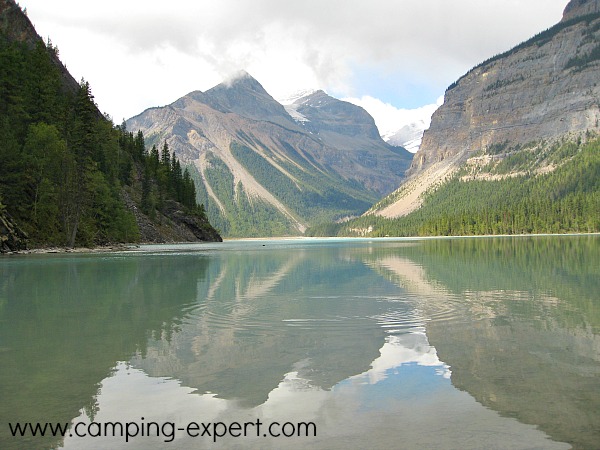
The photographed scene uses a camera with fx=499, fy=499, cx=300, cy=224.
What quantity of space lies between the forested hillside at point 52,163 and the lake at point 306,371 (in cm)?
5889

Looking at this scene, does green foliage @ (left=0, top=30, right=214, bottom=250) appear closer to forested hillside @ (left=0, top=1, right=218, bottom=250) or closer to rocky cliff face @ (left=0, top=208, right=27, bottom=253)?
forested hillside @ (left=0, top=1, right=218, bottom=250)

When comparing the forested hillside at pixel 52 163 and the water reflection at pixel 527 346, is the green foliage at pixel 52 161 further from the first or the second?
the water reflection at pixel 527 346

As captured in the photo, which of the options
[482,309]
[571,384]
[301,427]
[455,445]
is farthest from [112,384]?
[482,309]

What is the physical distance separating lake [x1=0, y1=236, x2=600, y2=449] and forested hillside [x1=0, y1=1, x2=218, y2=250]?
2319 inches

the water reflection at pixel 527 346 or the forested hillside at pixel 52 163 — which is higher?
the forested hillside at pixel 52 163

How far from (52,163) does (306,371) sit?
274 feet

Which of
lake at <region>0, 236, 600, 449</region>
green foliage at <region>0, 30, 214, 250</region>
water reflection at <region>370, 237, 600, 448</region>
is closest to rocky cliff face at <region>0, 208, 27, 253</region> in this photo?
green foliage at <region>0, 30, 214, 250</region>

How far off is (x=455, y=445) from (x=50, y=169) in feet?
291

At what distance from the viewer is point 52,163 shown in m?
83.8

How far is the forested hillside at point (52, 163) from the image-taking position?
77938mm

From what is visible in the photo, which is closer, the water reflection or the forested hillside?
the water reflection

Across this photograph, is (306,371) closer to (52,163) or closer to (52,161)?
(52,161)

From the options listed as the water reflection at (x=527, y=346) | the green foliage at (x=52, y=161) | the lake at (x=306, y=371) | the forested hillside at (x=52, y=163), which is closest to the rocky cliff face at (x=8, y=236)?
the forested hillside at (x=52, y=163)

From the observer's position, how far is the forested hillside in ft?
256
